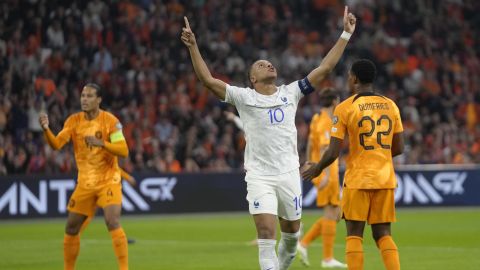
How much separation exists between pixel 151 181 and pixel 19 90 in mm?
4362

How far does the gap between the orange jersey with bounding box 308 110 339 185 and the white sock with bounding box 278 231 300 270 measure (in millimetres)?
3719

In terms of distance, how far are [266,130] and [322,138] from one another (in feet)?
15.0

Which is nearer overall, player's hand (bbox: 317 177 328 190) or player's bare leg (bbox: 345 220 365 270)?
player's bare leg (bbox: 345 220 365 270)

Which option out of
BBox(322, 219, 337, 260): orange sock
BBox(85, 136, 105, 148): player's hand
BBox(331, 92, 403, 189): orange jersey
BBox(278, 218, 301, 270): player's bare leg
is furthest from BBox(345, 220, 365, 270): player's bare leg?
BBox(322, 219, 337, 260): orange sock

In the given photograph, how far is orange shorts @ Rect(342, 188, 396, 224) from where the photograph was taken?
9.89 metres

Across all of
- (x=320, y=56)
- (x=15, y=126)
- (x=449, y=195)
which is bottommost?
(x=449, y=195)

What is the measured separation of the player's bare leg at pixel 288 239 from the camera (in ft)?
34.2

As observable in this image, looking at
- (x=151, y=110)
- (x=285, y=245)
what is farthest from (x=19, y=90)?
(x=285, y=245)

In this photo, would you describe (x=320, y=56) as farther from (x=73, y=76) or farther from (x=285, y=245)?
(x=285, y=245)

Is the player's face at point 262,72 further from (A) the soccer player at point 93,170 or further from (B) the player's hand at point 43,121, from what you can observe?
(B) the player's hand at point 43,121

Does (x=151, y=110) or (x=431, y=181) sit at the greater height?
(x=151, y=110)

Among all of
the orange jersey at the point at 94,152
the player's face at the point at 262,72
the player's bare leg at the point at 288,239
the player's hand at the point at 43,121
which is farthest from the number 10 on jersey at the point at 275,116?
the player's hand at the point at 43,121

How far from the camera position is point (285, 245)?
1063 centimetres

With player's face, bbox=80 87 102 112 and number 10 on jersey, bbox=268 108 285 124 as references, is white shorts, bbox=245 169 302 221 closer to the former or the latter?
number 10 on jersey, bbox=268 108 285 124
